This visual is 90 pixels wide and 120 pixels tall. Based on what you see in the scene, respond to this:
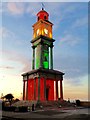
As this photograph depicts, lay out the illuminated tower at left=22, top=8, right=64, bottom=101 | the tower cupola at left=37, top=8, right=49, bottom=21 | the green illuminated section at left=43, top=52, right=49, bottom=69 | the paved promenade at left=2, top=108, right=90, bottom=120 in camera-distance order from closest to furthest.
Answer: the paved promenade at left=2, top=108, right=90, bottom=120, the illuminated tower at left=22, top=8, right=64, bottom=101, the green illuminated section at left=43, top=52, right=49, bottom=69, the tower cupola at left=37, top=8, right=49, bottom=21

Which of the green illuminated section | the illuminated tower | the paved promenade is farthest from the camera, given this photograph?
the green illuminated section

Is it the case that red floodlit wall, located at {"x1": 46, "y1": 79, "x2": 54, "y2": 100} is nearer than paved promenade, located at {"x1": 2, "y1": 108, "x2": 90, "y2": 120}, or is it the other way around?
paved promenade, located at {"x1": 2, "y1": 108, "x2": 90, "y2": 120}

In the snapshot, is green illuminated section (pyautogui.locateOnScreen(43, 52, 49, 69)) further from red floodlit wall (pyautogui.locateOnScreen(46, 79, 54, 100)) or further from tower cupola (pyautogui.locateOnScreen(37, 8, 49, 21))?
tower cupola (pyautogui.locateOnScreen(37, 8, 49, 21))

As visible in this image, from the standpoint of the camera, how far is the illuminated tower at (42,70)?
42.7 meters

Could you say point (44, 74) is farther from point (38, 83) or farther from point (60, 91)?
point (60, 91)

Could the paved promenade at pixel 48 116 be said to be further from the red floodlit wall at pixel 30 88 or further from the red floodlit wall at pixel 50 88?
the red floodlit wall at pixel 30 88

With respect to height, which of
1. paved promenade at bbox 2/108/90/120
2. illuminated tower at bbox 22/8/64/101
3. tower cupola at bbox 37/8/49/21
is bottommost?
paved promenade at bbox 2/108/90/120

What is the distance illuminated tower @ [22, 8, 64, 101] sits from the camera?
140ft

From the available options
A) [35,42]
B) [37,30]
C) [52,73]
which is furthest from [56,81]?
[37,30]

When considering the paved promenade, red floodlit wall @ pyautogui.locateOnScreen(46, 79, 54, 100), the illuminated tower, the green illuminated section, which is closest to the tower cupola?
the illuminated tower

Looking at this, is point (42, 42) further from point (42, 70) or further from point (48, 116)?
point (48, 116)

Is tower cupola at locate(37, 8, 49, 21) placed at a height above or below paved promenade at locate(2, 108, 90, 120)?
above

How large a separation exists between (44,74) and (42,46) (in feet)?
30.9

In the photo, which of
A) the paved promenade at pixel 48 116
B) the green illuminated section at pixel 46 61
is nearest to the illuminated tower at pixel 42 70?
the green illuminated section at pixel 46 61
